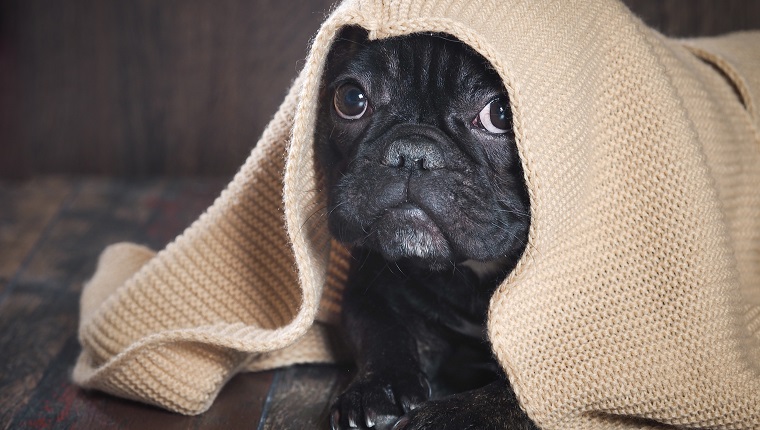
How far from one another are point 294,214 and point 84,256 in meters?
1.45

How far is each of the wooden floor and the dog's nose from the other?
553 mm

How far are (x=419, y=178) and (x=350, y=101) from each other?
0.79ft

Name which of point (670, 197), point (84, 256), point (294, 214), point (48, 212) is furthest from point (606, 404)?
point (48, 212)

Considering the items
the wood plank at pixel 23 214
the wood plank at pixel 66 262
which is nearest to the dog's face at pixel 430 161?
the wood plank at pixel 66 262

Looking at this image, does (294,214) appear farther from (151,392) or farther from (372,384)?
(151,392)

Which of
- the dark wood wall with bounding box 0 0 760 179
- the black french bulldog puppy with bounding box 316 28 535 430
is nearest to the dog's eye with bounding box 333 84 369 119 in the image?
the black french bulldog puppy with bounding box 316 28 535 430

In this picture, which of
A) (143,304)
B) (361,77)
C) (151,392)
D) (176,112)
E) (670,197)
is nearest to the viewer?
(670,197)

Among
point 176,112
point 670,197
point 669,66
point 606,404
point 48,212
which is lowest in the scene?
point 48,212

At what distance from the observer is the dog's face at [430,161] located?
1.75 meters

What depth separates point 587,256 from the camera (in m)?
1.67

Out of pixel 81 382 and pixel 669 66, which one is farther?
pixel 81 382

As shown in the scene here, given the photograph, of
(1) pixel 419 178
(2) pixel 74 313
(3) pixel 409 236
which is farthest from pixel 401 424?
(2) pixel 74 313

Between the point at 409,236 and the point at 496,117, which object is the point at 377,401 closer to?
the point at 409,236

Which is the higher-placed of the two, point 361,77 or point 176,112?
point 361,77
